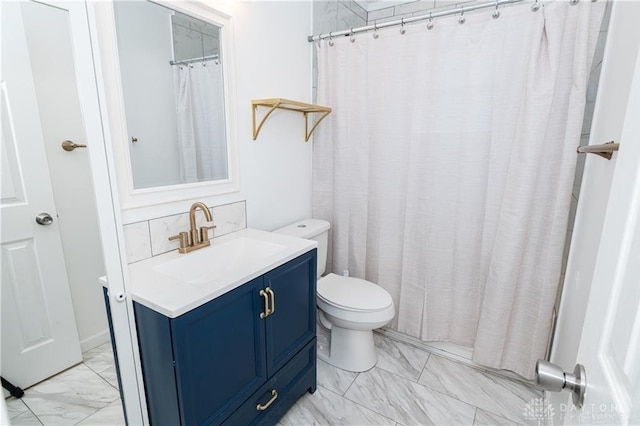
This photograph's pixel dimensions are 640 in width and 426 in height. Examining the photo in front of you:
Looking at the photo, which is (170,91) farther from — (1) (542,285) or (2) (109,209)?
(1) (542,285)

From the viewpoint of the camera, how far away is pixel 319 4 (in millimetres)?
2094

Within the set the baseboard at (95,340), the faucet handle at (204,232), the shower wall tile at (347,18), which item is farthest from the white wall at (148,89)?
the shower wall tile at (347,18)

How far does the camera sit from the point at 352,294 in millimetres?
1887

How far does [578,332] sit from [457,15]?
1.57m

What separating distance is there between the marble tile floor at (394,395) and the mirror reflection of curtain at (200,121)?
830 millimetres

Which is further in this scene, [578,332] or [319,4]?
[319,4]

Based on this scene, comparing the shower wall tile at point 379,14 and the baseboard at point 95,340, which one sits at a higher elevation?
the shower wall tile at point 379,14

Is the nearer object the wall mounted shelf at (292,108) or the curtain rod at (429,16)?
the curtain rod at (429,16)

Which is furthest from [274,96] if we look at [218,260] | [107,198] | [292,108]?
[107,198]

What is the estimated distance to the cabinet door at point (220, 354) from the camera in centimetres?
102

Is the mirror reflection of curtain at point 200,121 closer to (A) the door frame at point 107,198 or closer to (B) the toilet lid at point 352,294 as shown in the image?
(A) the door frame at point 107,198

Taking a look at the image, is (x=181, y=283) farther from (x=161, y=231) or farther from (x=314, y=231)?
(x=314, y=231)

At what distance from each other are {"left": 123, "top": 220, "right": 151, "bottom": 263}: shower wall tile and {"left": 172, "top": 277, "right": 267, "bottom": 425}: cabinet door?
0.46m

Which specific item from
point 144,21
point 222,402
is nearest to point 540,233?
point 222,402
